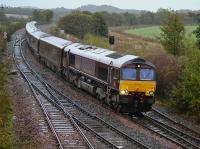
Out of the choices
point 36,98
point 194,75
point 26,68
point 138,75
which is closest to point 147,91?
point 138,75

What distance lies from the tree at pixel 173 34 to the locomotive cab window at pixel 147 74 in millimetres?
13721

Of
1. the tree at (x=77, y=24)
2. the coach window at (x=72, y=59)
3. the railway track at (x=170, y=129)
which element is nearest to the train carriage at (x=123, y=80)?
the railway track at (x=170, y=129)

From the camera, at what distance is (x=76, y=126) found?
21.7 metres

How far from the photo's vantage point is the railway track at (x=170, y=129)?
781 inches

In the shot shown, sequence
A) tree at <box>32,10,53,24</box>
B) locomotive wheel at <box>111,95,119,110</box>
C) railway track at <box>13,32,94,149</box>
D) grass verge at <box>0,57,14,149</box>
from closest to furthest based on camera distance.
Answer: grass verge at <box>0,57,14,149</box>
railway track at <box>13,32,94,149</box>
locomotive wheel at <box>111,95,119,110</box>
tree at <box>32,10,53,24</box>

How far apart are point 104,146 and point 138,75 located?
6.84m

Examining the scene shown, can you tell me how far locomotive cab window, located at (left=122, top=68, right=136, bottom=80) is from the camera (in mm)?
24469

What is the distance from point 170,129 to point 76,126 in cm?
433

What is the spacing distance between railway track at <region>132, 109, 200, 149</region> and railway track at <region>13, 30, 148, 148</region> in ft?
6.46

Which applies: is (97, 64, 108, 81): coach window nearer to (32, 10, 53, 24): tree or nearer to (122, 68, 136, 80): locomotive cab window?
(122, 68, 136, 80): locomotive cab window

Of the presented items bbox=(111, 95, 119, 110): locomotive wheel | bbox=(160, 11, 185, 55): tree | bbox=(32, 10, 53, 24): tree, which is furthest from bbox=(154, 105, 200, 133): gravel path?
bbox=(32, 10, 53, 24): tree

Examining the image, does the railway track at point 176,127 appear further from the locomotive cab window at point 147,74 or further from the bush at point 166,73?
the bush at point 166,73

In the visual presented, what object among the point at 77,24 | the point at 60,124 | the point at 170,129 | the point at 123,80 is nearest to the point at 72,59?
the point at 123,80

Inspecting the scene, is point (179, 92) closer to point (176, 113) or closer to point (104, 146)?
point (176, 113)
